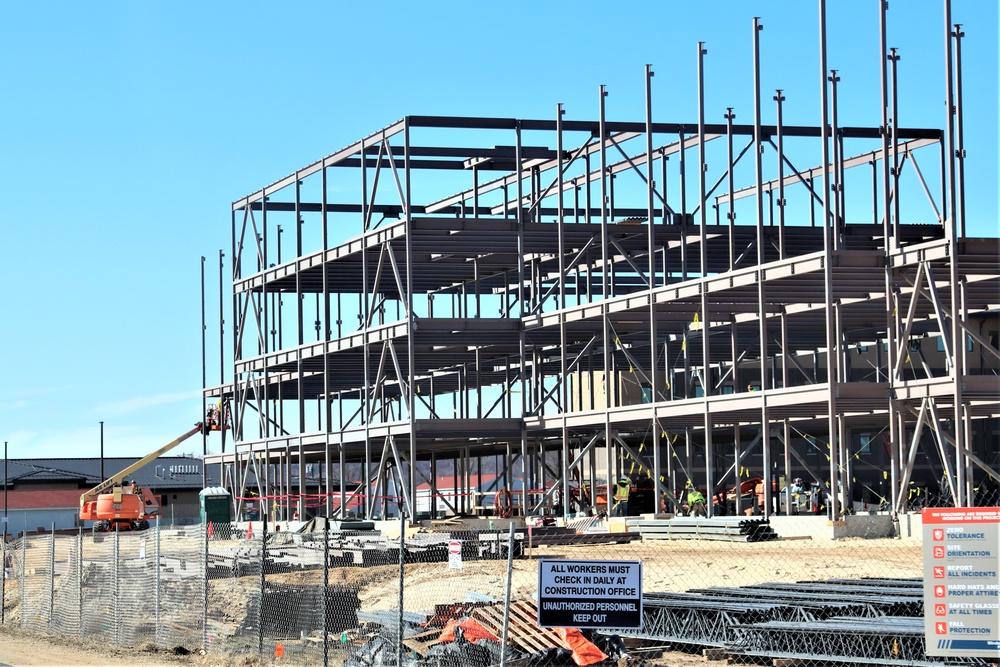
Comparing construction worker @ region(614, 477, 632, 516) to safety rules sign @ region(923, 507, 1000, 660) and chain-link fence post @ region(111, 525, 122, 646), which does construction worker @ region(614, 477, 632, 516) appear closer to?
chain-link fence post @ region(111, 525, 122, 646)

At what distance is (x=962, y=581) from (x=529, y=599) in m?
13.6

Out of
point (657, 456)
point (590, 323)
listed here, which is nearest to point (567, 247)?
point (590, 323)

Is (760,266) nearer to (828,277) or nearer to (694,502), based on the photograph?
(828,277)

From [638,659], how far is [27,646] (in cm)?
1182

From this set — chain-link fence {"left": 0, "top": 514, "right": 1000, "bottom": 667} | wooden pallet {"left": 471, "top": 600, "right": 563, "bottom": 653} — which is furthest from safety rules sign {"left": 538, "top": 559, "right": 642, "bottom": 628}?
wooden pallet {"left": 471, "top": 600, "right": 563, "bottom": 653}

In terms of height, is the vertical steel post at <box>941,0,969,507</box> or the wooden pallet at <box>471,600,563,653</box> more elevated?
the vertical steel post at <box>941,0,969,507</box>

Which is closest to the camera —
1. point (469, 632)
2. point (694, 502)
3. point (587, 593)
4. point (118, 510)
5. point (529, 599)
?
point (587, 593)

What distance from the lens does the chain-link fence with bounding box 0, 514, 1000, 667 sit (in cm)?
1616

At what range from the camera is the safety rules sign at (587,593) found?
12.3 metres

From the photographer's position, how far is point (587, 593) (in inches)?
486

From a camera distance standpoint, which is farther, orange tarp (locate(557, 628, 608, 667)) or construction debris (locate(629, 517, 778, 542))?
construction debris (locate(629, 517, 778, 542))

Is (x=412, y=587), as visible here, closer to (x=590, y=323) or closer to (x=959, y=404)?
(x=959, y=404)

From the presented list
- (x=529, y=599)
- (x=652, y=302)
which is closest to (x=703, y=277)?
(x=652, y=302)

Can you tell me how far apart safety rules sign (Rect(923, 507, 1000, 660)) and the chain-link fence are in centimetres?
17
